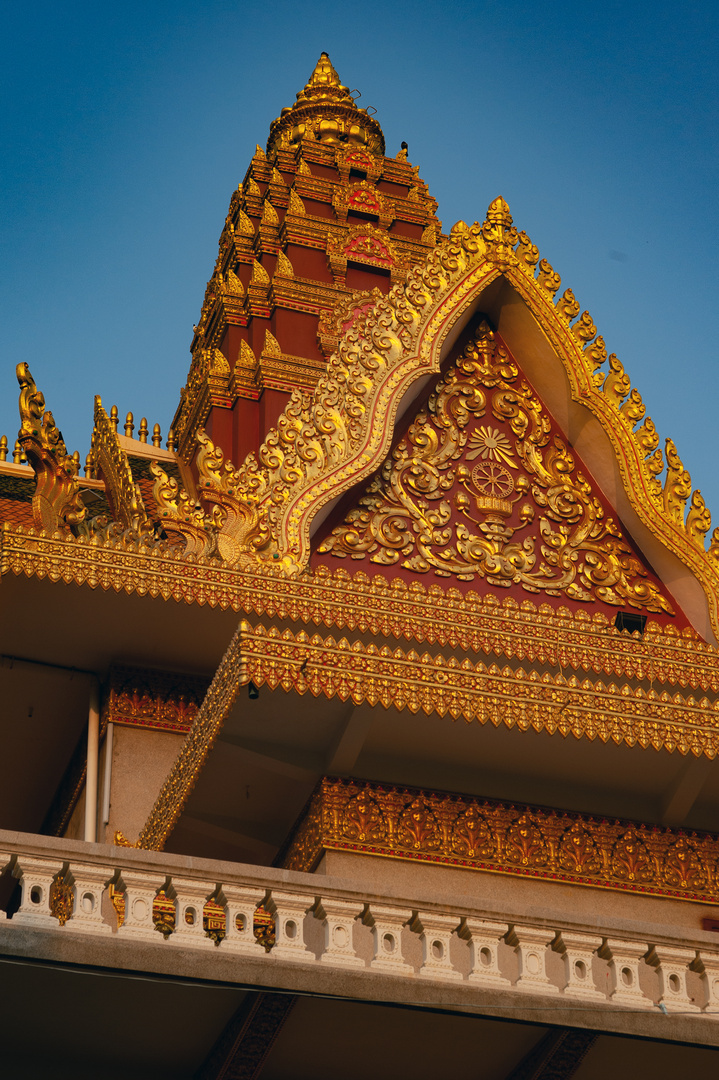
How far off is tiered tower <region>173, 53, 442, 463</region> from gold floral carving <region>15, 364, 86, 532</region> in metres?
2.72

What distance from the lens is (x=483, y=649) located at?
1098 centimetres

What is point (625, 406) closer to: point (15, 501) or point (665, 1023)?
point (15, 501)

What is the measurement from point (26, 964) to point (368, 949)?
195 centimetres

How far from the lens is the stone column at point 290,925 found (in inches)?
307

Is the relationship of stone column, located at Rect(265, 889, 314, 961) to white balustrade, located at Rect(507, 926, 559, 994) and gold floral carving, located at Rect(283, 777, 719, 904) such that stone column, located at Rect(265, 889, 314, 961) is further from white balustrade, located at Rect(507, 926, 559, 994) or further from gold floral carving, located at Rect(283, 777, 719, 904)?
gold floral carving, located at Rect(283, 777, 719, 904)

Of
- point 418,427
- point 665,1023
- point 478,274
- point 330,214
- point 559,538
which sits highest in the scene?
point 330,214

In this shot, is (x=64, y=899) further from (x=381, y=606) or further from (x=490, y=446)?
(x=490, y=446)

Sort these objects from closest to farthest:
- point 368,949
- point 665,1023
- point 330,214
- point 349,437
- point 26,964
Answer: point 26,964 → point 665,1023 → point 368,949 → point 349,437 → point 330,214

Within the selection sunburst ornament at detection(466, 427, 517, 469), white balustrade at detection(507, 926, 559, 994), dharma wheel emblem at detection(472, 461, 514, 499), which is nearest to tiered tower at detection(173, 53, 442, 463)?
sunburst ornament at detection(466, 427, 517, 469)

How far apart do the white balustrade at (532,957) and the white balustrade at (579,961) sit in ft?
0.21

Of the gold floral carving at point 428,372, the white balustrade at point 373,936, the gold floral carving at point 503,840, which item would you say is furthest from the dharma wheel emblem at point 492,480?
the white balustrade at point 373,936

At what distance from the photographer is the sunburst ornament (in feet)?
41.3

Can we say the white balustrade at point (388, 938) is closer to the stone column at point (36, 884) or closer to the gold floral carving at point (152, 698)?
the stone column at point (36, 884)

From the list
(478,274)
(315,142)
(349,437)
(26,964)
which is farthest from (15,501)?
(26,964)
